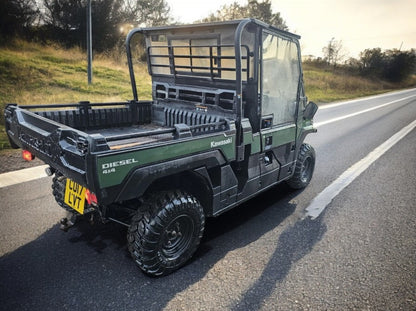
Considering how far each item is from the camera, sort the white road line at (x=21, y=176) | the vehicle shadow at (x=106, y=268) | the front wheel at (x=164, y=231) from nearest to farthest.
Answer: the vehicle shadow at (x=106, y=268)
the front wheel at (x=164, y=231)
the white road line at (x=21, y=176)

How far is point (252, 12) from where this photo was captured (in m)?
37.8

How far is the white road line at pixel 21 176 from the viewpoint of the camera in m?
4.22

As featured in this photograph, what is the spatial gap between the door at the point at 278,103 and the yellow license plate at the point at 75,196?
1.98m

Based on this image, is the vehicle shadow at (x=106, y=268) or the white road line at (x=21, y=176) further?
the white road line at (x=21, y=176)

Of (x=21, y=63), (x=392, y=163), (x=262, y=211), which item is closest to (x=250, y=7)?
(x=21, y=63)

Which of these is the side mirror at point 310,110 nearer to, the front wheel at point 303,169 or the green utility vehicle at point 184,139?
the green utility vehicle at point 184,139

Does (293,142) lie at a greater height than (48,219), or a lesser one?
greater

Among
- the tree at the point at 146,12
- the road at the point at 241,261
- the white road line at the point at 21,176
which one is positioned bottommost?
the road at the point at 241,261

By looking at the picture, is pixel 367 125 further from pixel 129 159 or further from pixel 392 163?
pixel 129 159

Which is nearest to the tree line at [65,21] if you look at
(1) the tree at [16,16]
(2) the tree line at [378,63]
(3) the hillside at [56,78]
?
(1) the tree at [16,16]

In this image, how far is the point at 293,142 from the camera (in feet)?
13.6

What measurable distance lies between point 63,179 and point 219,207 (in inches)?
61.9

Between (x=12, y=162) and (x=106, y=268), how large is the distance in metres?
3.44

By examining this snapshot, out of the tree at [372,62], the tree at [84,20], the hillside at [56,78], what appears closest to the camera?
the hillside at [56,78]
